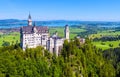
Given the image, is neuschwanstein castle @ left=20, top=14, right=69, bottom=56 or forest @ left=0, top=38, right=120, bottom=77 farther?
neuschwanstein castle @ left=20, top=14, right=69, bottom=56

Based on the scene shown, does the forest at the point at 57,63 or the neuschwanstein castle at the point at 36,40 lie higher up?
the neuschwanstein castle at the point at 36,40

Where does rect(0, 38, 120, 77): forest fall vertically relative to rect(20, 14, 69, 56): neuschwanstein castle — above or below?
below

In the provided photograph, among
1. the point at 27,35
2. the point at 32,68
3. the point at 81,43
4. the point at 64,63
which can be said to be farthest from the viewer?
the point at 81,43

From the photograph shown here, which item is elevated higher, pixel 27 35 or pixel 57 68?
pixel 27 35

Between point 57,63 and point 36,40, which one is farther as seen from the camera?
point 36,40

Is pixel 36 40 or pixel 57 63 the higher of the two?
pixel 36 40

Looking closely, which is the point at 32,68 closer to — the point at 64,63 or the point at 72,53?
the point at 64,63

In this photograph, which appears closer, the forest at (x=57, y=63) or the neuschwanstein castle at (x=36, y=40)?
the forest at (x=57, y=63)

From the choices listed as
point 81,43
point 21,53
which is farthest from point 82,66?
point 21,53
